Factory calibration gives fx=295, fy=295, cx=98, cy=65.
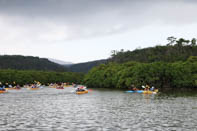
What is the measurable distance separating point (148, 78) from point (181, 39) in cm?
7414

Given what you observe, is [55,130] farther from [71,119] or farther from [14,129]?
[71,119]

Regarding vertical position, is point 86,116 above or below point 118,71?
below

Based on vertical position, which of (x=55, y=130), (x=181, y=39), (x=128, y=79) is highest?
(x=181, y=39)

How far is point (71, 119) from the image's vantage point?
38.3 meters

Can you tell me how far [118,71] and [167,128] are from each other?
349 feet

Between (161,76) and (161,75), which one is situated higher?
(161,75)

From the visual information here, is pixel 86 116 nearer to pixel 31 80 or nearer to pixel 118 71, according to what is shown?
pixel 118 71

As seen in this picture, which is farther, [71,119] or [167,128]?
[71,119]

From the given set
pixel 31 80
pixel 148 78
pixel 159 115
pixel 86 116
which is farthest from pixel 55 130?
pixel 31 80

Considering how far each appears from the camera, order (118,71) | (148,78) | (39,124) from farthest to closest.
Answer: (118,71)
(148,78)
(39,124)

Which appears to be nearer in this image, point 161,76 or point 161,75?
point 161,75

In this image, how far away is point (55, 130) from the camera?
101 feet

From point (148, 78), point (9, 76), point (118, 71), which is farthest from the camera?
point (9, 76)

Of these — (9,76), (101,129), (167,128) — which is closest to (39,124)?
(101,129)
